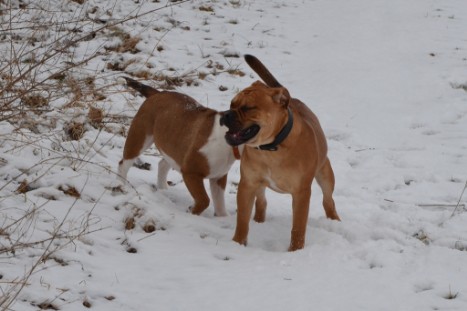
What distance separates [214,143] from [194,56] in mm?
4448

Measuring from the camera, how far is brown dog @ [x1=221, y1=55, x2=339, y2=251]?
3.94m

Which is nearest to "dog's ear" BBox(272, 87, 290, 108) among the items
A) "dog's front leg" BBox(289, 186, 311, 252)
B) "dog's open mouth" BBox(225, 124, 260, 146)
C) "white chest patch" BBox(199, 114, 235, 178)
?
"dog's open mouth" BBox(225, 124, 260, 146)

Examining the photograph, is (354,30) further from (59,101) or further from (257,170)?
(257,170)

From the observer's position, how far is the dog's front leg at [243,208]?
14.5ft

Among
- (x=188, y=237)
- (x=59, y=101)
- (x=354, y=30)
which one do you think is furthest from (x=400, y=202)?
(x=354, y=30)

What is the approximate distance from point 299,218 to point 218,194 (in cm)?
Answer: 100

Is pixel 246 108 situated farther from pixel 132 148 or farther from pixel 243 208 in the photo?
pixel 132 148

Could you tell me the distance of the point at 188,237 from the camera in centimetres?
439

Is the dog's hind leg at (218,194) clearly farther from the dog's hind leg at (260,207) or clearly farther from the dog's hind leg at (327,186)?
the dog's hind leg at (327,186)

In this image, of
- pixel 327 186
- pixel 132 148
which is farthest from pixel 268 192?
pixel 132 148

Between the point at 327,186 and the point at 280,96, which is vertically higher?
the point at 280,96

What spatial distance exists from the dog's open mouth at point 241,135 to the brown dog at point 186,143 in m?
0.86

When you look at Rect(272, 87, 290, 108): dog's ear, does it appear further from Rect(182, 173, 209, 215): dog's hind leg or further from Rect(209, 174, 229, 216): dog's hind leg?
Rect(209, 174, 229, 216): dog's hind leg

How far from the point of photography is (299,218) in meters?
4.36
